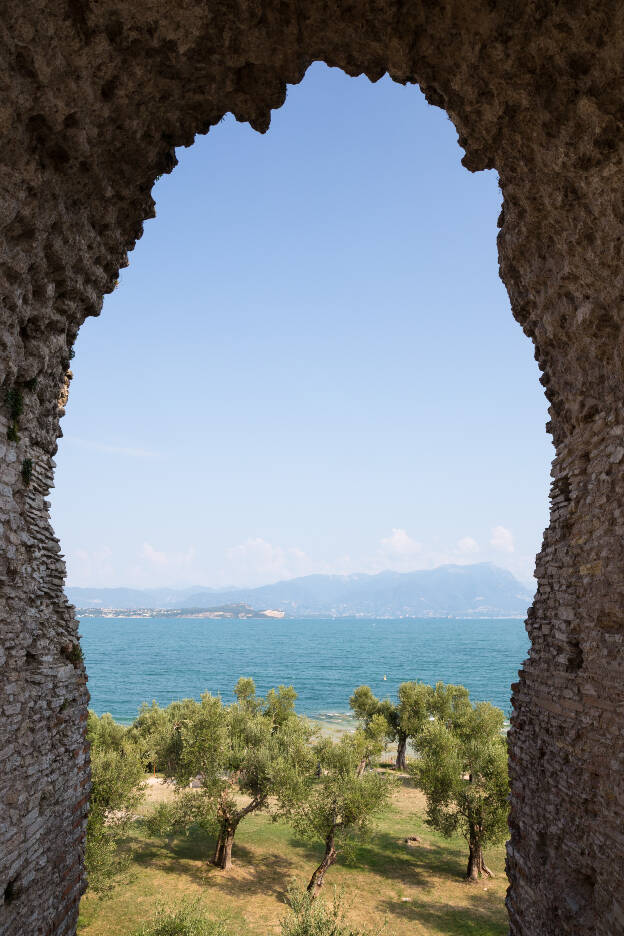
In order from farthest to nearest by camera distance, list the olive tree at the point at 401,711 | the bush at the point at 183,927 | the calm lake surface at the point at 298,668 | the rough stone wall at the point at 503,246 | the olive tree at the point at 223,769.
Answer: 1. the calm lake surface at the point at 298,668
2. the olive tree at the point at 401,711
3. the olive tree at the point at 223,769
4. the bush at the point at 183,927
5. the rough stone wall at the point at 503,246

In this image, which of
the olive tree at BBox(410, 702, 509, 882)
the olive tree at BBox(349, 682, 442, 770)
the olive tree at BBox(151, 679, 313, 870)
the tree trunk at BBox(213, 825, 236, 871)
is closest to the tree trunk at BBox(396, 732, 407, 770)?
the olive tree at BBox(349, 682, 442, 770)

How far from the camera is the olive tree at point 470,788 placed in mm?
19312

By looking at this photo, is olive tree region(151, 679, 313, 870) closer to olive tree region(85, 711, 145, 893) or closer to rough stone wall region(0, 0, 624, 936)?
olive tree region(85, 711, 145, 893)

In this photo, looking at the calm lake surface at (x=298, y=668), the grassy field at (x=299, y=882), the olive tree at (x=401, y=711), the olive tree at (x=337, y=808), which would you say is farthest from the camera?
the calm lake surface at (x=298, y=668)

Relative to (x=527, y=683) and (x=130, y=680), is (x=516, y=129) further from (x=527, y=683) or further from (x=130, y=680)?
(x=130, y=680)

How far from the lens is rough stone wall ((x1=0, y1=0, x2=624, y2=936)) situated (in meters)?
5.39

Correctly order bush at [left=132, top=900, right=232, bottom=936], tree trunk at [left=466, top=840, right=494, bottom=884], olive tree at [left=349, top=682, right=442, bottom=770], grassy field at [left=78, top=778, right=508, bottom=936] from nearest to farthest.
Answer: bush at [left=132, top=900, right=232, bottom=936] < grassy field at [left=78, top=778, right=508, bottom=936] < tree trunk at [left=466, top=840, right=494, bottom=884] < olive tree at [left=349, top=682, right=442, bottom=770]

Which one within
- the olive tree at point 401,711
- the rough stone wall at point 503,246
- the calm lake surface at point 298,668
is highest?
the rough stone wall at point 503,246

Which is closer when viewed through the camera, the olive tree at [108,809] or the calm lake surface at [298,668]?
the olive tree at [108,809]

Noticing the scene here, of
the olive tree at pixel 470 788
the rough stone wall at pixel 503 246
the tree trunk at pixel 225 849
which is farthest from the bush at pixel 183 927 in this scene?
the olive tree at pixel 470 788

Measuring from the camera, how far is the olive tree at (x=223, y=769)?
1922 cm

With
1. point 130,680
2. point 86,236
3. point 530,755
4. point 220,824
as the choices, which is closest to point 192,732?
point 220,824

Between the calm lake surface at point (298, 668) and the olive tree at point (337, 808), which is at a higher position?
the olive tree at point (337, 808)

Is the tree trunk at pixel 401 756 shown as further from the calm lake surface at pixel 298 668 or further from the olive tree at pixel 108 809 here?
the calm lake surface at pixel 298 668
